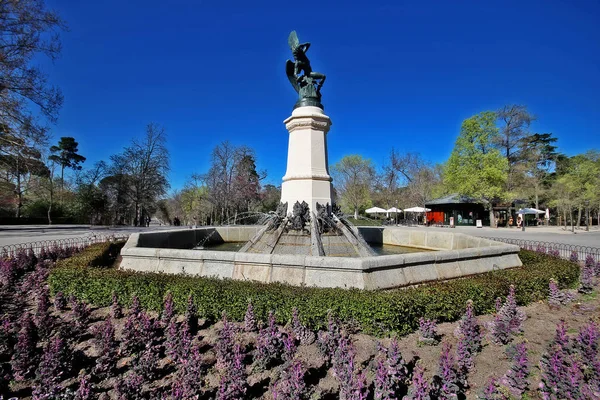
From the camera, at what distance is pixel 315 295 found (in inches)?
199

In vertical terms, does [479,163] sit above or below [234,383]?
above

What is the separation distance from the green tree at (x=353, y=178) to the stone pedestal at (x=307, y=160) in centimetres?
4322

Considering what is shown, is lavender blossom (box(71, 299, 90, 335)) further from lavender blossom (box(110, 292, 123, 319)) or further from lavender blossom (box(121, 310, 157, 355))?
lavender blossom (box(121, 310, 157, 355))

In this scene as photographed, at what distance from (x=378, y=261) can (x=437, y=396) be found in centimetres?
289

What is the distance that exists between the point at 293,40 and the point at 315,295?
10605 millimetres

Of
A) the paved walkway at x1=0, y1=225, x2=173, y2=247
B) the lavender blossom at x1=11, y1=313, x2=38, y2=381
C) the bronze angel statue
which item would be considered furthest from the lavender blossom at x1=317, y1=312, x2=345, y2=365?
the paved walkway at x1=0, y1=225, x2=173, y2=247

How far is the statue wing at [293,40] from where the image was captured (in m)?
11.6

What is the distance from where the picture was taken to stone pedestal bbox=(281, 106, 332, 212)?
10.7 metres

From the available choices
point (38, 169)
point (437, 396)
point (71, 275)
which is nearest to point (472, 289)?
point (437, 396)

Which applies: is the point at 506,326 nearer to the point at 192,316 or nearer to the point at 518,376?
the point at 518,376

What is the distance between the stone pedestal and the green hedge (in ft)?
17.8

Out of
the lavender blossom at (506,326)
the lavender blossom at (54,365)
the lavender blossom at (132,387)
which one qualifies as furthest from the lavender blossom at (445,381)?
the lavender blossom at (54,365)

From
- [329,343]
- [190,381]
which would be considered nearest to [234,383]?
[190,381]

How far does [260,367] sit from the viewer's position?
12.9 feet
